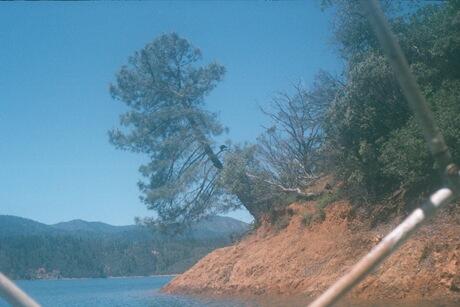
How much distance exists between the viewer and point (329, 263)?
1719cm

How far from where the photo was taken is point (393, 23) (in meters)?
20.2

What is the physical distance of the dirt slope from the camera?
13.0m

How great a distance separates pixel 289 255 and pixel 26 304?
60.1 feet

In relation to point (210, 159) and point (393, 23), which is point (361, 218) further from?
point (210, 159)

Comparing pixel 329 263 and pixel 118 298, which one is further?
pixel 118 298

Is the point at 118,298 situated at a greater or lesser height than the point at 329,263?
greater

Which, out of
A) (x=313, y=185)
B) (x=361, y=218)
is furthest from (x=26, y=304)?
(x=313, y=185)

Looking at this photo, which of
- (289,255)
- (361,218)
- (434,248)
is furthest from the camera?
(289,255)

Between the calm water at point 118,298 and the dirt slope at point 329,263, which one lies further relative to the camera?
the calm water at point 118,298

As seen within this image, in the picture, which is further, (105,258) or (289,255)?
(105,258)

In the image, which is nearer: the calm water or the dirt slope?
the dirt slope

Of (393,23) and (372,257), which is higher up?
(393,23)

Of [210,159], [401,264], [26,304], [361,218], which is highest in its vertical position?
[210,159]

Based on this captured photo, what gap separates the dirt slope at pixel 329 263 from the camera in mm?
12961
